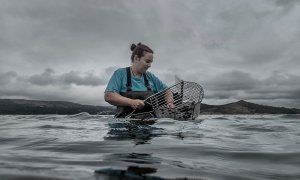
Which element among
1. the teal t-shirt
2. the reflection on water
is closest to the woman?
the teal t-shirt

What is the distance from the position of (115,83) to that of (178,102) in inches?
72.8

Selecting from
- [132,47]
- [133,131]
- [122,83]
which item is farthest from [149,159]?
[132,47]

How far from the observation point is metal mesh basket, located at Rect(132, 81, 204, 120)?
8812mm

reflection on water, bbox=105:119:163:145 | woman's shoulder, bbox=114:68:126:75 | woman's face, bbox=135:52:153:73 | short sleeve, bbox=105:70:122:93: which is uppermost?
woman's face, bbox=135:52:153:73

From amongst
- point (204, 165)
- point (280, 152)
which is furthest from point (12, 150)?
point (280, 152)

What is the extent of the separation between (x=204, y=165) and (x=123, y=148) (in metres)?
1.52

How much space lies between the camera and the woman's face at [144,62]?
32.9 feet

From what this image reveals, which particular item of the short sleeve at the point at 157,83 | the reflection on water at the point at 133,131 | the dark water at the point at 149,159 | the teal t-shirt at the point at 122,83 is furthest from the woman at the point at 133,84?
the dark water at the point at 149,159

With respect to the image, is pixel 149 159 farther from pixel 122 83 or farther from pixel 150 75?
pixel 150 75

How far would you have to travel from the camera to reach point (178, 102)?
9203 mm

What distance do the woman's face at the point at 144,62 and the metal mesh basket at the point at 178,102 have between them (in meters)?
1.20

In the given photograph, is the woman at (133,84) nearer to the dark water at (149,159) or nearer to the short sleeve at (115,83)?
the short sleeve at (115,83)

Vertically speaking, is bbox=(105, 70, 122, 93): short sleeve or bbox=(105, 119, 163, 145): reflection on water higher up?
bbox=(105, 70, 122, 93): short sleeve

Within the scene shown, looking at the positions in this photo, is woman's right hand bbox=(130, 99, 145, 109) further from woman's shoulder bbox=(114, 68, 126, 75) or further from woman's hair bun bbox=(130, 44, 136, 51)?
woman's hair bun bbox=(130, 44, 136, 51)
